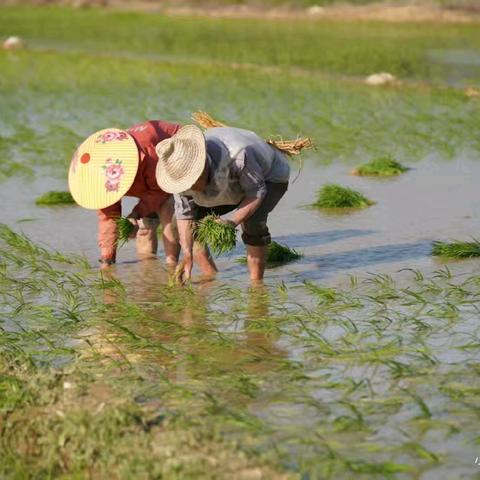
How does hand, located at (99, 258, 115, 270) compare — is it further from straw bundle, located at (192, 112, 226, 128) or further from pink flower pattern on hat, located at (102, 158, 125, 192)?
straw bundle, located at (192, 112, 226, 128)

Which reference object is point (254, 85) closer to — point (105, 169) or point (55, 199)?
point (55, 199)

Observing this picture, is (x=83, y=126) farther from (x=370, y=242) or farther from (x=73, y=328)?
(x=73, y=328)

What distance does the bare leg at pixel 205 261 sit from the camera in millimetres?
7492

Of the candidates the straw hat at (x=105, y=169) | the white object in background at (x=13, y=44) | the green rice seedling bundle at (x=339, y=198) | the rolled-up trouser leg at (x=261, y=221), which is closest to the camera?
the rolled-up trouser leg at (x=261, y=221)

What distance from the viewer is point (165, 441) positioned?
4.42 m

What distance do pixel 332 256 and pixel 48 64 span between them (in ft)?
40.5

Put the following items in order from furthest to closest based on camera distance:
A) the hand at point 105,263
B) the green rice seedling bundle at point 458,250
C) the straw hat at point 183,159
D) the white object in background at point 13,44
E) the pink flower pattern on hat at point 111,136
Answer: the white object in background at point 13,44, the hand at point 105,263, the green rice seedling bundle at point 458,250, the pink flower pattern on hat at point 111,136, the straw hat at point 183,159

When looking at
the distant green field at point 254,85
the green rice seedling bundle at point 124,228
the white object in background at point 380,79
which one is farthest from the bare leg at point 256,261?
the white object in background at point 380,79

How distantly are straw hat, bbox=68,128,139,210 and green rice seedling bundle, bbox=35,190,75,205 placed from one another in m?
2.27

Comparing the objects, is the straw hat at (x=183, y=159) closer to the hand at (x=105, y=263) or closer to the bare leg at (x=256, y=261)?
the bare leg at (x=256, y=261)

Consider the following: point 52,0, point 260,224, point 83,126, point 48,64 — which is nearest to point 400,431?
point 260,224

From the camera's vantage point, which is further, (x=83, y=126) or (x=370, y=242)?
(x=83, y=126)

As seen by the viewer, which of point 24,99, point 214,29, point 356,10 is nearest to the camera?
point 24,99

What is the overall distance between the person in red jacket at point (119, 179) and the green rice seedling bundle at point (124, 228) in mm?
35
